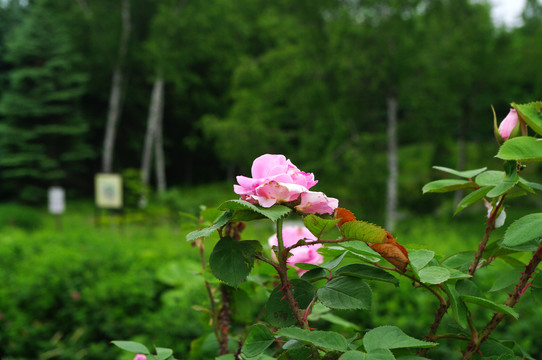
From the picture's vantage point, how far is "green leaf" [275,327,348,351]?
44 centimetres

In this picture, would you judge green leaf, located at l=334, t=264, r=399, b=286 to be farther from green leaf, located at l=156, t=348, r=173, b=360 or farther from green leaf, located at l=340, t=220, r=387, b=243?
green leaf, located at l=156, t=348, r=173, b=360

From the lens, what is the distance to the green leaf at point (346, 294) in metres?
0.49

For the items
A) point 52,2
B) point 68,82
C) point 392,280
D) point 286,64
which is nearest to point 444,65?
point 286,64

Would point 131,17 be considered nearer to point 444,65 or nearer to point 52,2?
point 52,2

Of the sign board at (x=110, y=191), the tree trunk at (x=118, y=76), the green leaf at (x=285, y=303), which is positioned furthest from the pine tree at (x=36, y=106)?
the green leaf at (x=285, y=303)

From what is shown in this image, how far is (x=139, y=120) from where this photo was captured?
1844cm

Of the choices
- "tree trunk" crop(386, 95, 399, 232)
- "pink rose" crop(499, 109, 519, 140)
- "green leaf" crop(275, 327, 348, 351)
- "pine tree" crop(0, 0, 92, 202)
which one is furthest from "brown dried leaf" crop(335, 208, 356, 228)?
"pine tree" crop(0, 0, 92, 202)

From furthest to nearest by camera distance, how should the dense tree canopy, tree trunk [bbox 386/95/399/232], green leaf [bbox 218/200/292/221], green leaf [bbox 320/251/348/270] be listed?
1. tree trunk [bbox 386/95/399/232]
2. the dense tree canopy
3. green leaf [bbox 320/251/348/270]
4. green leaf [bbox 218/200/292/221]

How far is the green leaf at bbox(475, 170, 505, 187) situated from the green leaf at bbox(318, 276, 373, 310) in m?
0.19

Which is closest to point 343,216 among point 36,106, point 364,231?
point 364,231

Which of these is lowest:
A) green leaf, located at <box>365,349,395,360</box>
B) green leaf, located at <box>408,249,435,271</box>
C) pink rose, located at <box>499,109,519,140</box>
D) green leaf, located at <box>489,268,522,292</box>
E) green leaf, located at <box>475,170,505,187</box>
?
green leaf, located at <box>489,268,522,292</box>

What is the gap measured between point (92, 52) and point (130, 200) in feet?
26.2

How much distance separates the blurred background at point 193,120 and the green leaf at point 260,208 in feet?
1.74

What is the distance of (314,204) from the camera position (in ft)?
1.61
